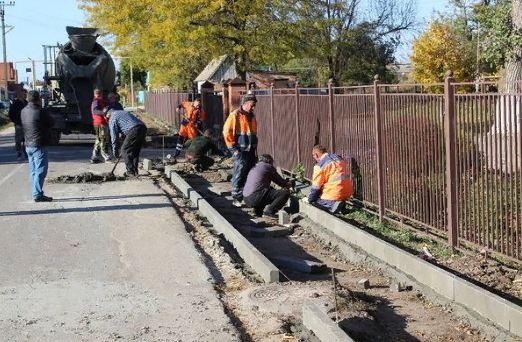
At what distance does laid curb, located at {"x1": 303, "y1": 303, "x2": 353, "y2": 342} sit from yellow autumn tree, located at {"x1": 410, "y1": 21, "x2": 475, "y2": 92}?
128ft

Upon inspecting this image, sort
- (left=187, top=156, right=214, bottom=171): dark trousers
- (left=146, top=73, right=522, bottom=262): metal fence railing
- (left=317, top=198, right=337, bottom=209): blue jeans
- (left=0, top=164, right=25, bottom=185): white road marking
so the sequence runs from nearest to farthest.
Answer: (left=146, top=73, right=522, bottom=262): metal fence railing
(left=317, top=198, right=337, bottom=209): blue jeans
(left=0, top=164, right=25, bottom=185): white road marking
(left=187, top=156, right=214, bottom=171): dark trousers

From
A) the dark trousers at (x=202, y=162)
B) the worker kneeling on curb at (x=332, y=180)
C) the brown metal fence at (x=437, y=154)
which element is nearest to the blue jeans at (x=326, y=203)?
the worker kneeling on curb at (x=332, y=180)

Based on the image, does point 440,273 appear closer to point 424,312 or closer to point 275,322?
point 424,312

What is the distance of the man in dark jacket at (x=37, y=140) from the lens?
42.9 ft

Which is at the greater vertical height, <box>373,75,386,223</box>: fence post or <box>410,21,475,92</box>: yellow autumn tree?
<box>410,21,475,92</box>: yellow autumn tree

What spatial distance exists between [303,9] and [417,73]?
17.2m

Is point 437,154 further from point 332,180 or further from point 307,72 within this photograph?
point 307,72

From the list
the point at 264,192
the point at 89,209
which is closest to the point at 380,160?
the point at 264,192

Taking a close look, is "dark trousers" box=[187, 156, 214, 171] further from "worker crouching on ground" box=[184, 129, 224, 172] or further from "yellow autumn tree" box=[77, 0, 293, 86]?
"yellow autumn tree" box=[77, 0, 293, 86]

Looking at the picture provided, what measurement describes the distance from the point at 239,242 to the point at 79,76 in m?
16.4

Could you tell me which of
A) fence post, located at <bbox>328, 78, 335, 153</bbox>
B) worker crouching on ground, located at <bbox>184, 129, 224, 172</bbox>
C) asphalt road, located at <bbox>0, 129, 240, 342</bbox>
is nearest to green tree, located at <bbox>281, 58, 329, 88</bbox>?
worker crouching on ground, located at <bbox>184, 129, 224, 172</bbox>

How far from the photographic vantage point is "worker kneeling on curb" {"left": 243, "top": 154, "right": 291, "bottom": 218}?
40.2 feet

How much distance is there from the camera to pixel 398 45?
49.8 meters

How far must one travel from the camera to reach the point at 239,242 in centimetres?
930
